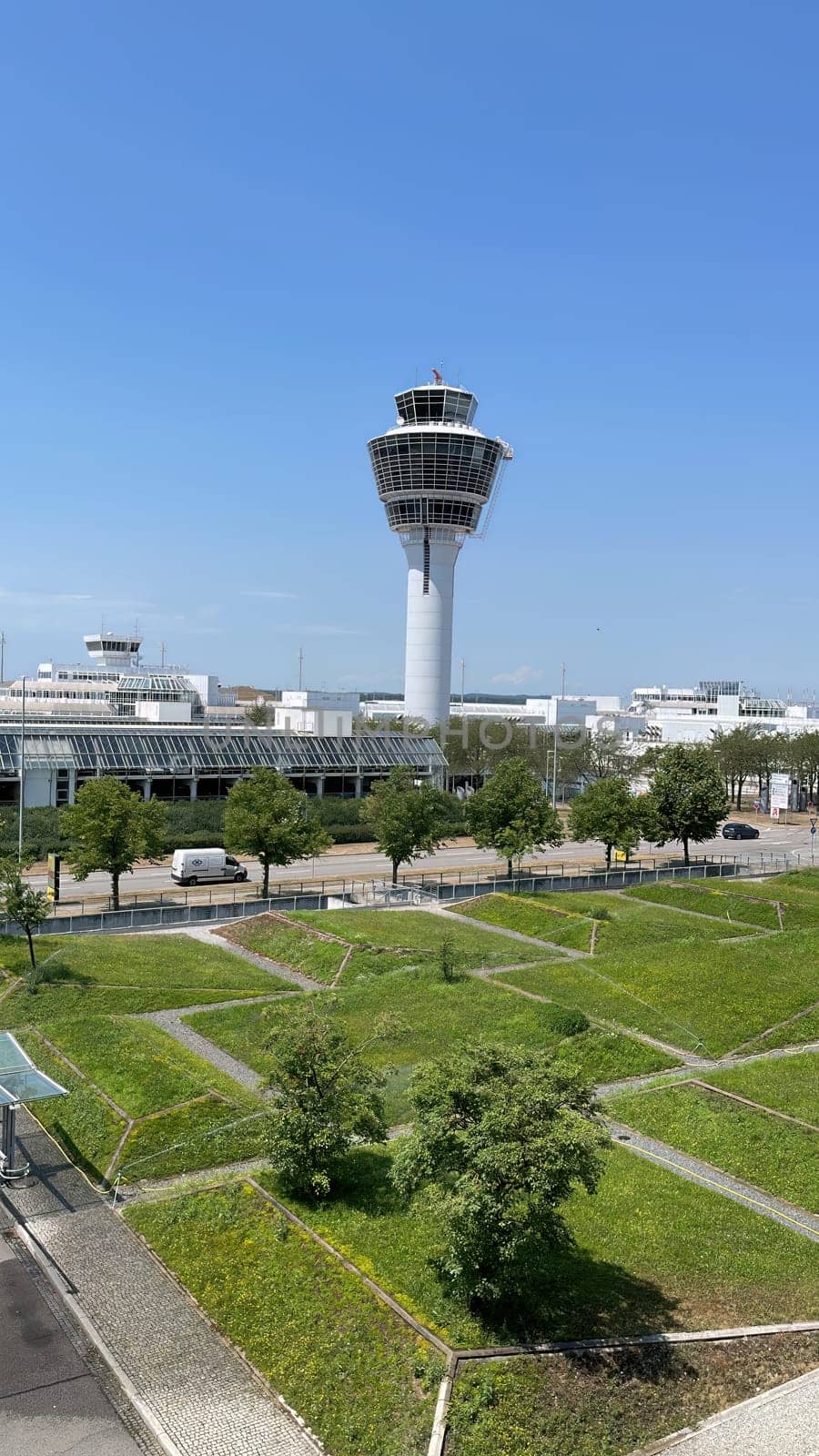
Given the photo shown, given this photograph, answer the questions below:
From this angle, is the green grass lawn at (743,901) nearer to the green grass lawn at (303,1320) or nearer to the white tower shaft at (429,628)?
the green grass lawn at (303,1320)

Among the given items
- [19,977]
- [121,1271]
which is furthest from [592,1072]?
[19,977]

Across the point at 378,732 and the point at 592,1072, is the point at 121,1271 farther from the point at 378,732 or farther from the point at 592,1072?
the point at 378,732

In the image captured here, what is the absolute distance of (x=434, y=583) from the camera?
364ft

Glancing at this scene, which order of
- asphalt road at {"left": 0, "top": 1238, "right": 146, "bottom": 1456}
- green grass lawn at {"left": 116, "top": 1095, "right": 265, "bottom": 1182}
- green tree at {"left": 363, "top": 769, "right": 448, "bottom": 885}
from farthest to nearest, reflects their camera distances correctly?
green tree at {"left": 363, "top": 769, "right": 448, "bottom": 885} < green grass lawn at {"left": 116, "top": 1095, "right": 265, "bottom": 1182} < asphalt road at {"left": 0, "top": 1238, "right": 146, "bottom": 1456}

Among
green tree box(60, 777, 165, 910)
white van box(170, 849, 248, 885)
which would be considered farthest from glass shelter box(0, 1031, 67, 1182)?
white van box(170, 849, 248, 885)

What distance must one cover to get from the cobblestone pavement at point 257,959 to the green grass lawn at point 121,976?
532mm

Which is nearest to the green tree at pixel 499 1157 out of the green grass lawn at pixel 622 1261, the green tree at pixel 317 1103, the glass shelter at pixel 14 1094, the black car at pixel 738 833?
the green grass lawn at pixel 622 1261

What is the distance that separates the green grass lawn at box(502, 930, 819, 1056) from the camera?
1282 inches

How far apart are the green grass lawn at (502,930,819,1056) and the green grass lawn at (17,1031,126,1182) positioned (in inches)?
609

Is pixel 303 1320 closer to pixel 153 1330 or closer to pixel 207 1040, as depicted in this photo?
pixel 153 1330

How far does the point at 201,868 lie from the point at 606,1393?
1731 inches

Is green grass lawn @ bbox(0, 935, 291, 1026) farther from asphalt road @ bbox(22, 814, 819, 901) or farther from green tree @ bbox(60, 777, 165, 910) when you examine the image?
asphalt road @ bbox(22, 814, 819, 901)

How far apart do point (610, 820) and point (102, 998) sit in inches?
1378

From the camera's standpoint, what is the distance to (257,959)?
41031 mm
